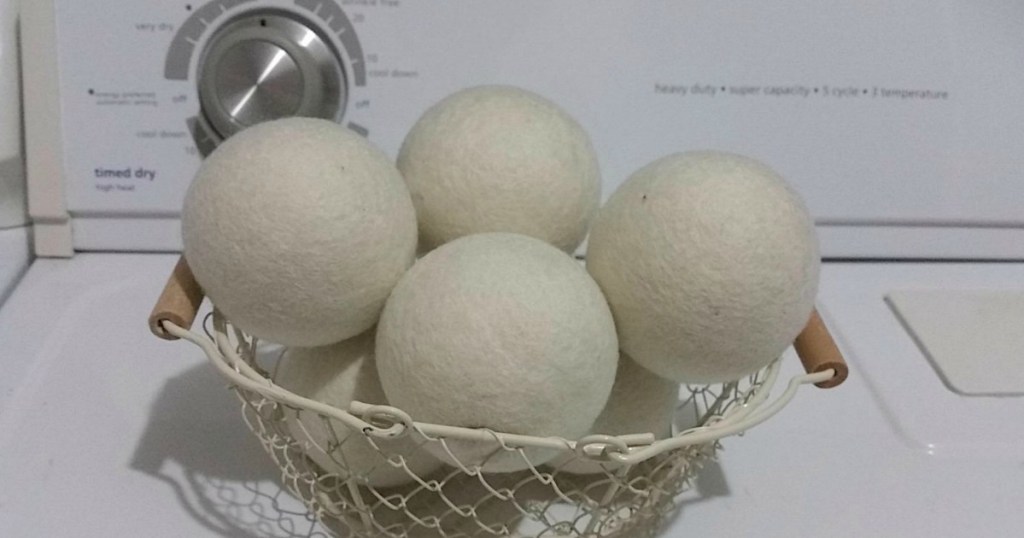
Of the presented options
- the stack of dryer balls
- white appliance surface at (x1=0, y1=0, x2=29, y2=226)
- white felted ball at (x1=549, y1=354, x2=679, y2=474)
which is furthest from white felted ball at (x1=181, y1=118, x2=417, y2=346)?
white appliance surface at (x1=0, y1=0, x2=29, y2=226)

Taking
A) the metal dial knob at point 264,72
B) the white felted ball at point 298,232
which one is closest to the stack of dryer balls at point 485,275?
the white felted ball at point 298,232

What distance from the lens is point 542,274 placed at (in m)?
0.34

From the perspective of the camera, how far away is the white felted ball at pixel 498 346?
1.08 feet

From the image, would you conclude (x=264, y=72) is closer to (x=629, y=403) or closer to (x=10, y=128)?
(x=10, y=128)

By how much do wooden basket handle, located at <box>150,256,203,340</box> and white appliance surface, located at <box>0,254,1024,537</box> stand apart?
0.09 metres

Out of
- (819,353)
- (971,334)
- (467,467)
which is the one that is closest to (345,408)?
(467,467)

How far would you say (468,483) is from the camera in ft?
1.42

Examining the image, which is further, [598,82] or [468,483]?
[598,82]

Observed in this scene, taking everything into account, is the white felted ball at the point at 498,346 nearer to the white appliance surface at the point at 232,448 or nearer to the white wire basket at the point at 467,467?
the white wire basket at the point at 467,467

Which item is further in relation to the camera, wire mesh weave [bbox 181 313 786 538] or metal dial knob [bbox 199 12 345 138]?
metal dial knob [bbox 199 12 345 138]

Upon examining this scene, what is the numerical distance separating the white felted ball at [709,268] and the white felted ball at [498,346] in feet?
0.07

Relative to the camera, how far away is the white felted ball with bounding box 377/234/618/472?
0.33 metres

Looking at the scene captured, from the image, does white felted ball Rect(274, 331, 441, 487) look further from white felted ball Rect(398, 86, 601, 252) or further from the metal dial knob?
the metal dial knob

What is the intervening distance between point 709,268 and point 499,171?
0.31ft
